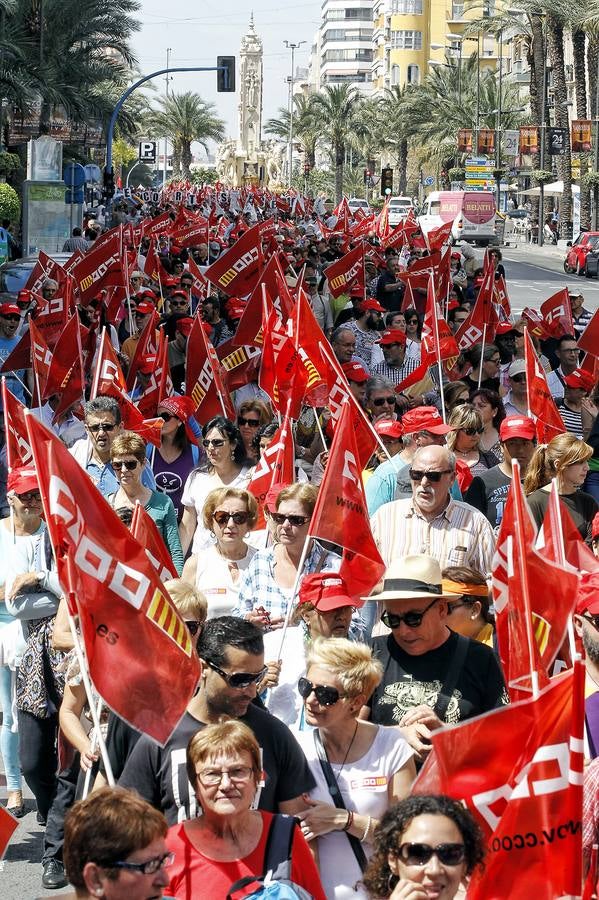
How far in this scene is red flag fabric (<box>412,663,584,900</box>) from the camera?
153 inches

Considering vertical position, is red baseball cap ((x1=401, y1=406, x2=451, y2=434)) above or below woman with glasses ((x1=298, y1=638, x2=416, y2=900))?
above

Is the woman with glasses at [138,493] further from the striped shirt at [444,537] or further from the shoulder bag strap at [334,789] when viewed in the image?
the shoulder bag strap at [334,789]

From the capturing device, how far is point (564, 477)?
7.60 meters

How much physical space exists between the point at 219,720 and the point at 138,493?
3329 millimetres

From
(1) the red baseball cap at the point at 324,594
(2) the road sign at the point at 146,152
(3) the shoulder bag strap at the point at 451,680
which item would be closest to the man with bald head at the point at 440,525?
(1) the red baseball cap at the point at 324,594

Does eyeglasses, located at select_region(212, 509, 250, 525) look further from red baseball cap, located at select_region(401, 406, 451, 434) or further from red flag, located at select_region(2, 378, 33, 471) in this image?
red flag, located at select_region(2, 378, 33, 471)

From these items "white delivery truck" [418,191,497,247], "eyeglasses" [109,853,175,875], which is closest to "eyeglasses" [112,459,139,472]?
"eyeglasses" [109,853,175,875]

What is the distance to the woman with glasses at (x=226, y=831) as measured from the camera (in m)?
4.09

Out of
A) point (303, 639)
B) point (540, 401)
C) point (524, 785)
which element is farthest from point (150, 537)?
point (540, 401)

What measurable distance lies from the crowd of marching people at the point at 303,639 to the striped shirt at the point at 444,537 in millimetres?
12

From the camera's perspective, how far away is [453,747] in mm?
4047

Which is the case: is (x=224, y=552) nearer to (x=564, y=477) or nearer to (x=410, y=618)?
(x=564, y=477)

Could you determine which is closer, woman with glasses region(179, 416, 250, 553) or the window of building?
woman with glasses region(179, 416, 250, 553)

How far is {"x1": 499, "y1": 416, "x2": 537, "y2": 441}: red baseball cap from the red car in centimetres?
4066
